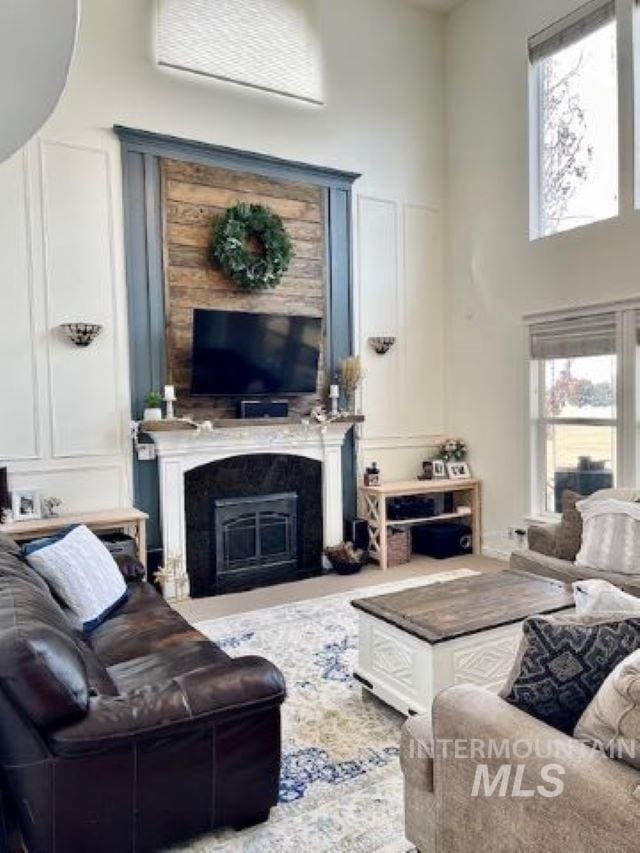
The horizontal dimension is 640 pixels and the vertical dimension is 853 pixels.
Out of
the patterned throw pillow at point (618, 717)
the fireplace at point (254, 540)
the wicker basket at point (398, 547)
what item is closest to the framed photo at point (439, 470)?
the wicker basket at point (398, 547)

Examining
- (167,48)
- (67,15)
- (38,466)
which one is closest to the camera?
(67,15)

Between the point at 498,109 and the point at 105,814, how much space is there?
19.5ft

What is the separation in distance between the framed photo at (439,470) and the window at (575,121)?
7.29ft

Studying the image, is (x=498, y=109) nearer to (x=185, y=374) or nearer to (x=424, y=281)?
(x=424, y=281)

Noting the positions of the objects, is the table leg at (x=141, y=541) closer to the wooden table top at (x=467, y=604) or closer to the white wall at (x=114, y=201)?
the white wall at (x=114, y=201)

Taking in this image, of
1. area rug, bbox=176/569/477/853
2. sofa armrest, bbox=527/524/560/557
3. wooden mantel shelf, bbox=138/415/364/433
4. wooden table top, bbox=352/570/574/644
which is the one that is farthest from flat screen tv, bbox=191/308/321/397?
wooden table top, bbox=352/570/574/644

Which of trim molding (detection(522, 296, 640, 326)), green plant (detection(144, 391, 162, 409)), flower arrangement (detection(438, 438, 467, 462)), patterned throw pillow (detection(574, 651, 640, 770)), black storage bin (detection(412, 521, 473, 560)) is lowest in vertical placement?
black storage bin (detection(412, 521, 473, 560))

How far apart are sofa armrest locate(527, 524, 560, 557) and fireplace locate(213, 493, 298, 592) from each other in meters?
2.01

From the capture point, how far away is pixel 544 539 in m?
4.20

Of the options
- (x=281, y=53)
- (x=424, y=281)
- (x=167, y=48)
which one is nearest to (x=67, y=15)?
(x=167, y=48)

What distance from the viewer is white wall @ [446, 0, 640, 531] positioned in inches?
205

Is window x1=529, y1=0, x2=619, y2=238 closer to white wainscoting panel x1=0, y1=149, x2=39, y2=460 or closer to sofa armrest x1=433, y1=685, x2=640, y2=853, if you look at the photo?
white wainscoting panel x1=0, y1=149, x2=39, y2=460

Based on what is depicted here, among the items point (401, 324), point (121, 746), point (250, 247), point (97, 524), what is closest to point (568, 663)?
point (121, 746)

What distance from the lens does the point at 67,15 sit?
5.86ft
